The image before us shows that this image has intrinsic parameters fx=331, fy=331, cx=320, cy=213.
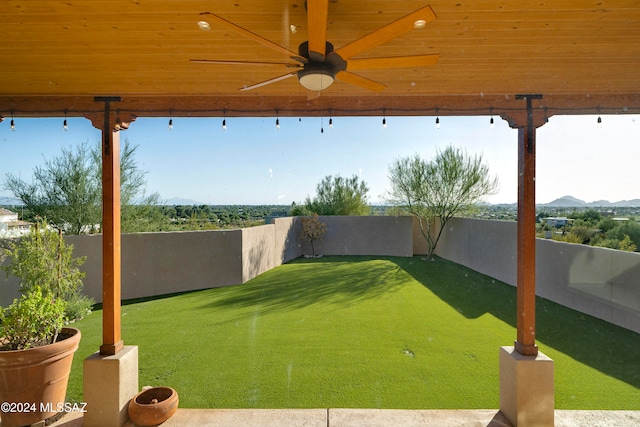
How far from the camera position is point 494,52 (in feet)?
6.88

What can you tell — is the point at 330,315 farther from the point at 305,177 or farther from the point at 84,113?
the point at 305,177

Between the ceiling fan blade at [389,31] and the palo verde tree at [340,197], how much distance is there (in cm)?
1242

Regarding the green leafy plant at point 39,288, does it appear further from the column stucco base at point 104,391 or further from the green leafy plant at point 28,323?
the column stucco base at point 104,391

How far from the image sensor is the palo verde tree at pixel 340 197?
46.2ft

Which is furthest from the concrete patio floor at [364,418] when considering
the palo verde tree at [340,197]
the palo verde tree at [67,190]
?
the palo verde tree at [340,197]

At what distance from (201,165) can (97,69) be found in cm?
1252

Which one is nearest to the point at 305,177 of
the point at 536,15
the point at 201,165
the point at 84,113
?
the point at 201,165

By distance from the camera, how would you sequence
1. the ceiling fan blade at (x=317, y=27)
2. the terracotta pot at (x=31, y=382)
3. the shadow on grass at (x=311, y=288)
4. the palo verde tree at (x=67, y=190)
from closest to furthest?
the ceiling fan blade at (x=317, y=27) → the terracotta pot at (x=31, y=382) → the shadow on grass at (x=311, y=288) → the palo verde tree at (x=67, y=190)

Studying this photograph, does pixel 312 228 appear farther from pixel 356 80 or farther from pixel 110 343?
pixel 356 80

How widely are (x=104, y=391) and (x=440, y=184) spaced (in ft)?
31.7

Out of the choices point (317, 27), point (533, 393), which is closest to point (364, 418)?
point (533, 393)

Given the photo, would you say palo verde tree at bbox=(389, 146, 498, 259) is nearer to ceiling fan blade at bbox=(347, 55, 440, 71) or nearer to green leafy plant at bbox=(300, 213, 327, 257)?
green leafy plant at bbox=(300, 213, 327, 257)

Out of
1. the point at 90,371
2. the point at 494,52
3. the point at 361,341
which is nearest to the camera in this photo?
the point at 494,52

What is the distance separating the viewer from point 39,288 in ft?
9.22
